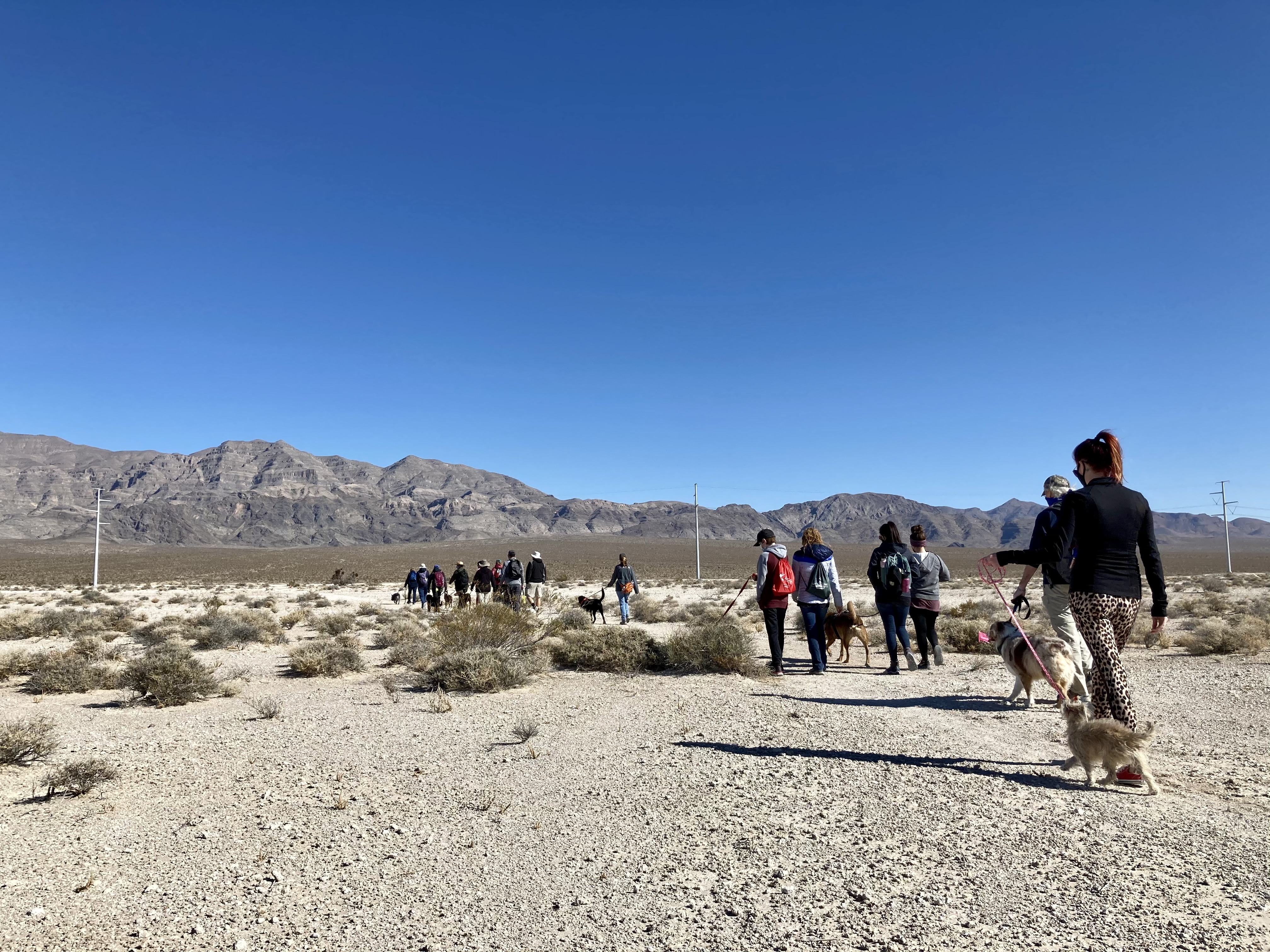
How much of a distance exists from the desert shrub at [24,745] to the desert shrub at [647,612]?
46.3 feet

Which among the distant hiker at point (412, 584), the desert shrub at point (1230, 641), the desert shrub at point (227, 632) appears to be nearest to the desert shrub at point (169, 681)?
the desert shrub at point (227, 632)

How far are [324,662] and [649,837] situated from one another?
26.9 feet

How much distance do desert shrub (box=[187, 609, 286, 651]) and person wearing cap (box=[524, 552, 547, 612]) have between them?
552 centimetres

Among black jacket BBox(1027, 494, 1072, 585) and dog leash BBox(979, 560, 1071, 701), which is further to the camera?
dog leash BBox(979, 560, 1071, 701)

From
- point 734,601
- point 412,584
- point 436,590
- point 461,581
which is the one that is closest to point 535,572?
point 461,581

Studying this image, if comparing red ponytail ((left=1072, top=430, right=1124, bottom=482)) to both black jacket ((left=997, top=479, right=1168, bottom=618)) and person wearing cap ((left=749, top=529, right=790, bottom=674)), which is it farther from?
person wearing cap ((left=749, top=529, right=790, bottom=674))

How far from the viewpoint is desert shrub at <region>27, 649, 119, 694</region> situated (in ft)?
31.7

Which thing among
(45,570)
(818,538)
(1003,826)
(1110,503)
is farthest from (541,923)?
(45,570)

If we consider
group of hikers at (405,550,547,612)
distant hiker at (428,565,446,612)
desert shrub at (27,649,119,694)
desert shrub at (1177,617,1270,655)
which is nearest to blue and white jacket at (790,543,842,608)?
group of hikers at (405,550,547,612)

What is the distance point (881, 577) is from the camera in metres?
9.96

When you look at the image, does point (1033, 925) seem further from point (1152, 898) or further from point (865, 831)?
point (865, 831)

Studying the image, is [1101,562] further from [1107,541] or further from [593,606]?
[593,606]

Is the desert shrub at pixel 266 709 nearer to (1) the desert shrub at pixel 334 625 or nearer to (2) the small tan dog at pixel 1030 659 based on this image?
(2) the small tan dog at pixel 1030 659

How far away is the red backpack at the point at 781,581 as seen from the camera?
9383 millimetres
